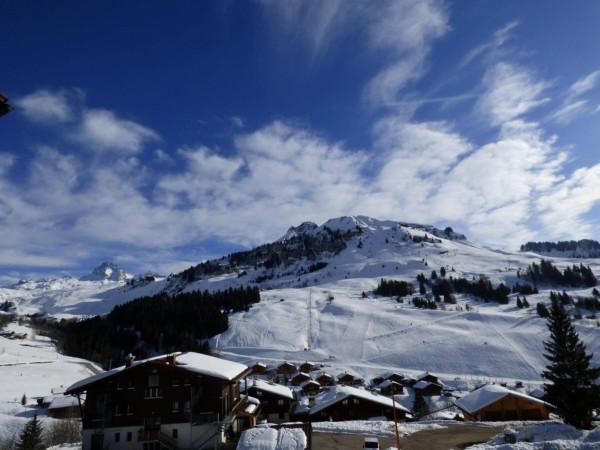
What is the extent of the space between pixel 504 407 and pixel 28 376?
104 m

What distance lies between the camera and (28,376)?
313 feet

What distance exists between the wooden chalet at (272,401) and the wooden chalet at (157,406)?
1011 inches

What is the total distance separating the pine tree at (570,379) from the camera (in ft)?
93.9

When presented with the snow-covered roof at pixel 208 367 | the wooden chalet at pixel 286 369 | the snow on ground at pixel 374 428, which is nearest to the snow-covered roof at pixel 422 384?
the wooden chalet at pixel 286 369

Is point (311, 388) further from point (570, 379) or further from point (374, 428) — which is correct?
point (570, 379)

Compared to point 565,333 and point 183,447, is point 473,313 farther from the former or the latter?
point 183,447

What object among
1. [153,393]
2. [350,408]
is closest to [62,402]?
[153,393]

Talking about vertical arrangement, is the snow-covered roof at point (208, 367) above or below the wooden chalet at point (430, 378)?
above

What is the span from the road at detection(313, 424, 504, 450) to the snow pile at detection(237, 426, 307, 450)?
16.0 ft

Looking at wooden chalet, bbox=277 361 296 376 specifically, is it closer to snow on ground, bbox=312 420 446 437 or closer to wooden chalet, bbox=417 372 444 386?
wooden chalet, bbox=417 372 444 386

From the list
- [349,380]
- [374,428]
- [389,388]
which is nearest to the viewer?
[374,428]

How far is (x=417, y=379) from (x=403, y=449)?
63.2 meters

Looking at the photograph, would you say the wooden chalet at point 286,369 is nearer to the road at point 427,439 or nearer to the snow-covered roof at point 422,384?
the snow-covered roof at point 422,384

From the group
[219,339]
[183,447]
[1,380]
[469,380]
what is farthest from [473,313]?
[1,380]
